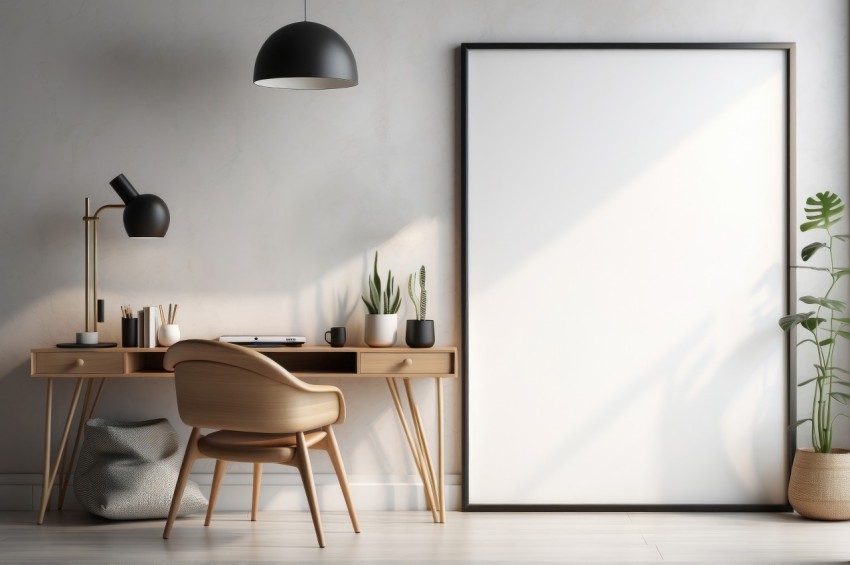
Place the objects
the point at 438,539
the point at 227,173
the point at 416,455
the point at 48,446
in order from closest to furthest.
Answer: the point at 438,539 → the point at 48,446 → the point at 416,455 → the point at 227,173

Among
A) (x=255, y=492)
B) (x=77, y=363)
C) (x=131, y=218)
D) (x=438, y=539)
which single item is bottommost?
(x=438, y=539)

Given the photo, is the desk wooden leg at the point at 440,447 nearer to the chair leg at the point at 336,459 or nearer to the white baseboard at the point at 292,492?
the white baseboard at the point at 292,492

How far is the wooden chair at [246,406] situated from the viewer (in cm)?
301

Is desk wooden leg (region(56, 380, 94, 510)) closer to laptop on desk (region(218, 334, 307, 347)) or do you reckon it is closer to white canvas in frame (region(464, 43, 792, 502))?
laptop on desk (region(218, 334, 307, 347))

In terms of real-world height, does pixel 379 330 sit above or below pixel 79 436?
above

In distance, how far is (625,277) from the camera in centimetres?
369

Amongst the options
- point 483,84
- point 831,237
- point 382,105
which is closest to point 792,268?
point 831,237

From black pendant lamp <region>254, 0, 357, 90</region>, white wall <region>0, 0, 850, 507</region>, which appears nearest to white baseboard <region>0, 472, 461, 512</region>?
white wall <region>0, 0, 850, 507</region>

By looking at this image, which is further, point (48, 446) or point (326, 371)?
point (326, 371)

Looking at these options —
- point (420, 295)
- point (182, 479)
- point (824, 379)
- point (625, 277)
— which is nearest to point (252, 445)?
point (182, 479)

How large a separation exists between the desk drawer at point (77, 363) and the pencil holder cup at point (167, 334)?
18 cm

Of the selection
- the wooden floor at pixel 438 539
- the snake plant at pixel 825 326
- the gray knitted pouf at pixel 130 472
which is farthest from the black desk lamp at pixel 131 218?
the snake plant at pixel 825 326

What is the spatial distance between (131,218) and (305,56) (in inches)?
38.8

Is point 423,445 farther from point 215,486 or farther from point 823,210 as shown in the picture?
point 823,210
